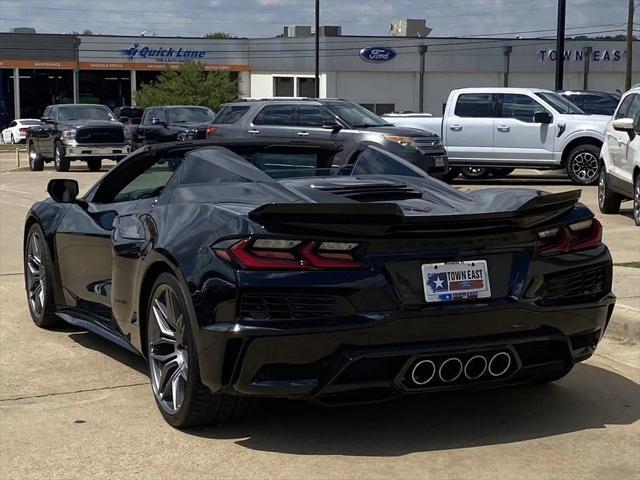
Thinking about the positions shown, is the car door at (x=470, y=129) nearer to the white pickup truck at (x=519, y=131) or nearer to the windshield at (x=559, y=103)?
the white pickup truck at (x=519, y=131)

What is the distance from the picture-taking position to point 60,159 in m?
27.1

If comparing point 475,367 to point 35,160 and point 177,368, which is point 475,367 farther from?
point 35,160

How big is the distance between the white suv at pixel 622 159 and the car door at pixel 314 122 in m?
6.04

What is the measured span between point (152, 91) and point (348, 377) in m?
56.2

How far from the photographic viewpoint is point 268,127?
20.2 metres

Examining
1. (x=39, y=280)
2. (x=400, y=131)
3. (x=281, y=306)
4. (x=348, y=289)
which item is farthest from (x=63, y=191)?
(x=400, y=131)

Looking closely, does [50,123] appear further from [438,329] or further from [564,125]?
[438,329]

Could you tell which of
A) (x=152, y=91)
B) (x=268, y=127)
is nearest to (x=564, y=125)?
(x=268, y=127)

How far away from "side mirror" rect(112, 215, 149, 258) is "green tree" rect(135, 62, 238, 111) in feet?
173

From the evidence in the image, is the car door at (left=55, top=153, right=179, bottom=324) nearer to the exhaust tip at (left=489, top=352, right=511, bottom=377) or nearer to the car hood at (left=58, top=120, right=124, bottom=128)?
the exhaust tip at (left=489, top=352, right=511, bottom=377)

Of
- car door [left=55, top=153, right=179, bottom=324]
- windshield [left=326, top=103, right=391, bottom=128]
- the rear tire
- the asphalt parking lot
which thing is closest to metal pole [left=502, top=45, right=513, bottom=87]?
windshield [left=326, top=103, right=391, bottom=128]

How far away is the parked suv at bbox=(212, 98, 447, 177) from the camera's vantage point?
1842 centimetres

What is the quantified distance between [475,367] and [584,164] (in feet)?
51.3

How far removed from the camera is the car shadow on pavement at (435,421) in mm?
4852
